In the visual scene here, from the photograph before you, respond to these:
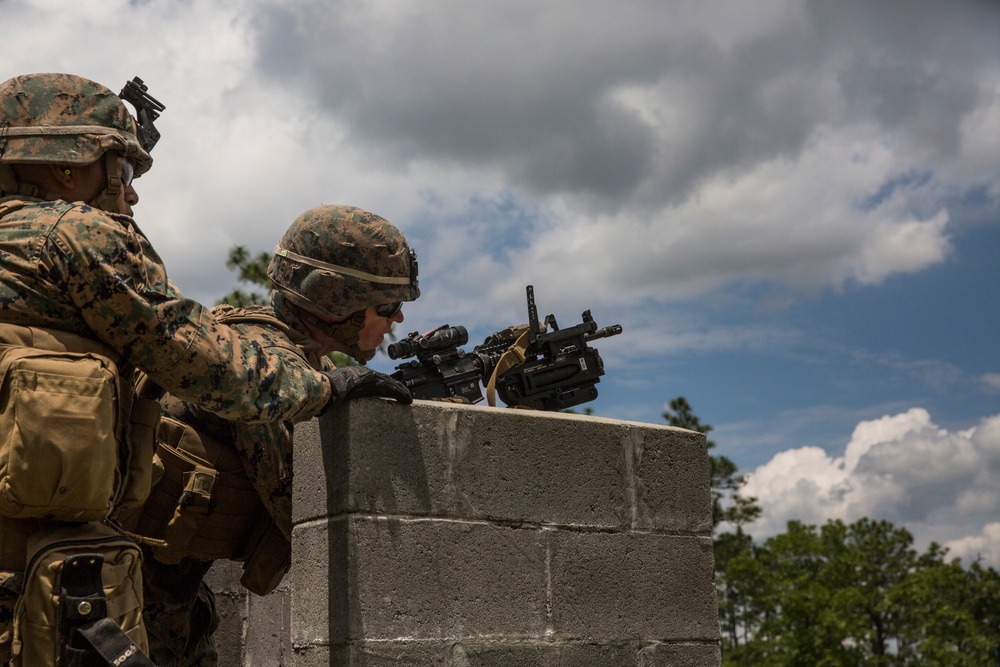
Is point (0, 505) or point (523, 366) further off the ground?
point (523, 366)

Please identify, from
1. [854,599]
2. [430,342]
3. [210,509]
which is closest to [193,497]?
[210,509]

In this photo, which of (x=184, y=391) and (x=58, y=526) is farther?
(x=184, y=391)

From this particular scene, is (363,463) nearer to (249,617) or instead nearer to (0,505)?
(0,505)

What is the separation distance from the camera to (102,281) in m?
3.04

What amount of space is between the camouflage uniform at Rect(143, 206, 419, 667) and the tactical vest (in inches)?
2.5

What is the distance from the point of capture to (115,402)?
120 inches

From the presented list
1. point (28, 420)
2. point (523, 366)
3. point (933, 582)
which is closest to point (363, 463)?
point (28, 420)

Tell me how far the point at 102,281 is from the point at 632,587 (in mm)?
2185

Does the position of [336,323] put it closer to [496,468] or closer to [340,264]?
[340,264]

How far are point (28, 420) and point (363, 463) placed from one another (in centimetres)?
111

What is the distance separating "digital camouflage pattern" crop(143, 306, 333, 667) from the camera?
4.04 m

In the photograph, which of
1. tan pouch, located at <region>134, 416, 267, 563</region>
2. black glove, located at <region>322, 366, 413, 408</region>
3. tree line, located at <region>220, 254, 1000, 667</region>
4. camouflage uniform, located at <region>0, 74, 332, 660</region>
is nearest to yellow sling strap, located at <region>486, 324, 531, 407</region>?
tan pouch, located at <region>134, 416, 267, 563</region>

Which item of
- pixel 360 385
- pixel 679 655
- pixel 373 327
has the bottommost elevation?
pixel 679 655

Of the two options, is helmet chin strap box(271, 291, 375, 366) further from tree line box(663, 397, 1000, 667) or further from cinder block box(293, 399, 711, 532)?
tree line box(663, 397, 1000, 667)
